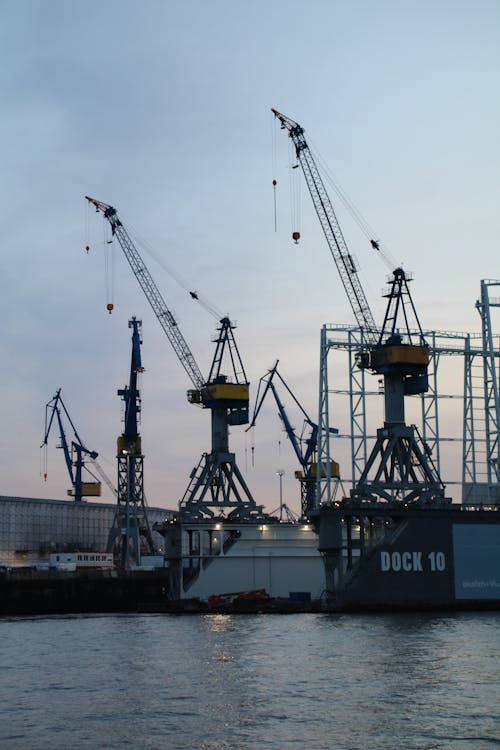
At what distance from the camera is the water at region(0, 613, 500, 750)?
41594 millimetres

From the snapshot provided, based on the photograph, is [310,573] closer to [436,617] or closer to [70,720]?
[436,617]

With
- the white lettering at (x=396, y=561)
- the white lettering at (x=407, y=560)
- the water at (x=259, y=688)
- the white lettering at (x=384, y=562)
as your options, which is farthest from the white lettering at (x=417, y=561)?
the water at (x=259, y=688)

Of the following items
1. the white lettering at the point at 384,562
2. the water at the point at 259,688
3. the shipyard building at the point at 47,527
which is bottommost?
the water at the point at 259,688

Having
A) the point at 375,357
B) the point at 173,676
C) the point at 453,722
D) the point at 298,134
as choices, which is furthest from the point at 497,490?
the point at 453,722

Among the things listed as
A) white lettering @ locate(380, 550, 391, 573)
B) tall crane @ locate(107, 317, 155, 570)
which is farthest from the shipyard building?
white lettering @ locate(380, 550, 391, 573)

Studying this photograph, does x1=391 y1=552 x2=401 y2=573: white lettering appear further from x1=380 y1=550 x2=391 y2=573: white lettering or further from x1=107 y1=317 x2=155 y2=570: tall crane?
x1=107 y1=317 x2=155 y2=570: tall crane

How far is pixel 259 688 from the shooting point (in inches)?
2094

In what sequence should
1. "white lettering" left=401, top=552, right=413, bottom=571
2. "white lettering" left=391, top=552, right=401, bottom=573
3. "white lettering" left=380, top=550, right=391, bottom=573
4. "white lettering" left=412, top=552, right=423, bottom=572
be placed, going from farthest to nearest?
1. "white lettering" left=412, top=552, right=423, bottom=572
2. "white lettering" left=401, top=552, right=413, bottom=571
3. "white lettering" left=391, top=552, right=401, bottom=573
4. "white lettering" left=380, top=550, right=391, bottom=573

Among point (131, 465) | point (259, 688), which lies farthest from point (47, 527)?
point (259, 688)

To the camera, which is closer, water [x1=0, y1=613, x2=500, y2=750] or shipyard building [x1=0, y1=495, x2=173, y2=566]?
water [x1=0, y1=613, x2=500, y2=750]

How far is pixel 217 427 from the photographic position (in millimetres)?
133500

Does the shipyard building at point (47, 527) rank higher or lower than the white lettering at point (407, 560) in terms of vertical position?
higher

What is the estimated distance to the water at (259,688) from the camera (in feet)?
136

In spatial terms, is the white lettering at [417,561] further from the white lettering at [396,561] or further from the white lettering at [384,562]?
the white lettering at [384,562]
